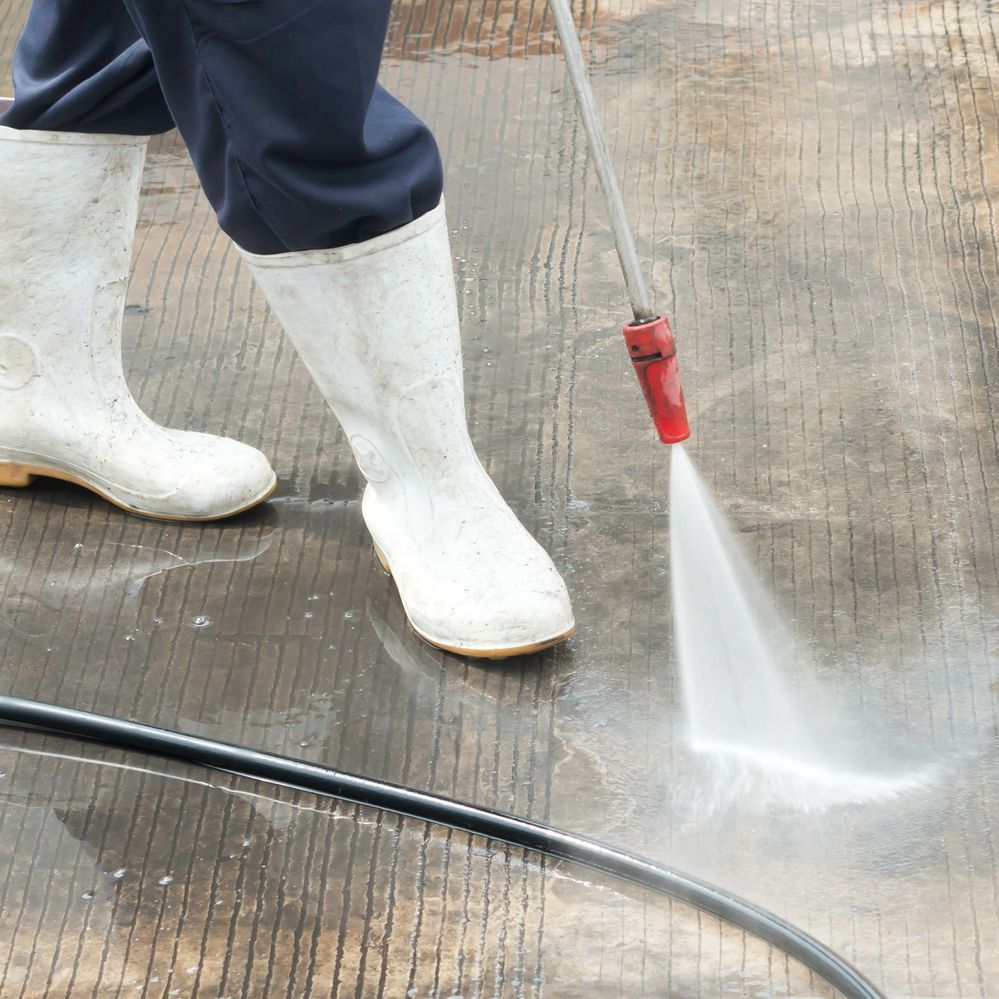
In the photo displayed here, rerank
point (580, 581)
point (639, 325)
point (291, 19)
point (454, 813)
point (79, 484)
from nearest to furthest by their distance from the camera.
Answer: point (291, 19)
point (454, 813)
point (639, 325)
point (580, 581)
point (79, 484)

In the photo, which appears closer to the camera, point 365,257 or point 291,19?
point 291,19

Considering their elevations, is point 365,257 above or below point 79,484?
above

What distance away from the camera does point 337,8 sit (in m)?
1.03

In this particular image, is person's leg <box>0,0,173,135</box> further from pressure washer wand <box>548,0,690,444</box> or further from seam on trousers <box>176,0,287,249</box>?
pressure washer wand <box>548,0,690,444</box>

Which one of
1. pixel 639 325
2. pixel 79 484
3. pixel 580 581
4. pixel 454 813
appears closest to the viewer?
pixel 454 813

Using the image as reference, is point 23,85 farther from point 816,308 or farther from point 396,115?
point 816,308

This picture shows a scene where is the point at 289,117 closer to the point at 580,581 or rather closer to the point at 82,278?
the point at 82,278

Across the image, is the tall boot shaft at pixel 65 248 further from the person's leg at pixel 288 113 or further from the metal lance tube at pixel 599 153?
the metal lance tube at pixel 599 153

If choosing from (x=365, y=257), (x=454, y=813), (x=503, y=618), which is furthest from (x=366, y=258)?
(x=454, y=813)

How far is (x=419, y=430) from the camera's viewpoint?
1.29 metres

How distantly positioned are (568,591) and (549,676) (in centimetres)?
12

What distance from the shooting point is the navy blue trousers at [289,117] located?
1.03m

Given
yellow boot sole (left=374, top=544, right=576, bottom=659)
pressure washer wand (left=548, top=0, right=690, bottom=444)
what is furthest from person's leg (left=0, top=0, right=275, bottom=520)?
pressure washer wand (left=548, top=0, right=690, bottom=444)

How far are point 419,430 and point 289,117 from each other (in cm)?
35
